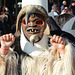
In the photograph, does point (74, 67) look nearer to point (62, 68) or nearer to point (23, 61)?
point (62, 68)

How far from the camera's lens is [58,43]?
1.71m

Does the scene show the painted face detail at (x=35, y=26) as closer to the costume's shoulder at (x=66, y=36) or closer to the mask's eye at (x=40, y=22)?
the mask's eye at (x=40, y=22)

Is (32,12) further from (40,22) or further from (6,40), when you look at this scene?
Answer: (6,40)

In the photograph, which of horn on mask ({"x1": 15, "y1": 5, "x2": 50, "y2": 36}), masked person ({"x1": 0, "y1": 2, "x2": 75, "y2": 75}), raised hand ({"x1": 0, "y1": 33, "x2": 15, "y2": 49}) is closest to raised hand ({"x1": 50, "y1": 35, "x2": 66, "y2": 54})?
masked person ({"x1": 0, "y1": 2, "x2": 75, "y2": 75})

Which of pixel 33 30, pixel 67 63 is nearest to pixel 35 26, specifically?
pixel 33 30

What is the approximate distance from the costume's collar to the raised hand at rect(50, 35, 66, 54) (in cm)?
19

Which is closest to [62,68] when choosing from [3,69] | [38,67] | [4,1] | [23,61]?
[38,67]

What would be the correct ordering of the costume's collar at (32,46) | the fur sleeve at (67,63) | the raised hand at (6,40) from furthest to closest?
the costume's collar at (32,46) < the raised hand at (6,40) < the fur sleeve at (67,63)

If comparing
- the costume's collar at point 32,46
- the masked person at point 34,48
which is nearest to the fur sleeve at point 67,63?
→ the masked person at point 34,48

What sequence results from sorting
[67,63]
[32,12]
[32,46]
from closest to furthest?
[67,63], [32,12], [32,46]

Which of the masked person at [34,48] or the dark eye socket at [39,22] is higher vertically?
the dark eye socket at [39,22]

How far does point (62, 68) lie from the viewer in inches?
67.1

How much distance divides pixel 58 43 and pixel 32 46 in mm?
266

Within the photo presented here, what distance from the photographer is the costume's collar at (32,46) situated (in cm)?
188
